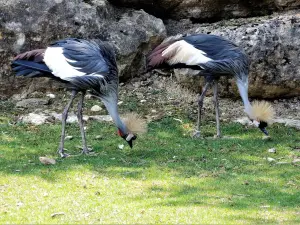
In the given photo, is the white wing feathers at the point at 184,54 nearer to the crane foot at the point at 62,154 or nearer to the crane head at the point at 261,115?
the crane head at the point at 261,115

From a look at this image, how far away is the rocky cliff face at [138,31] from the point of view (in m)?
11.2

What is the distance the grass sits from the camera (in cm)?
619

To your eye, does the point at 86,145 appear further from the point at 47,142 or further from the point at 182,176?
the point at 182,176

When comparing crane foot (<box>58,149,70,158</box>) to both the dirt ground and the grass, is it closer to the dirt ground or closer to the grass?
the grass

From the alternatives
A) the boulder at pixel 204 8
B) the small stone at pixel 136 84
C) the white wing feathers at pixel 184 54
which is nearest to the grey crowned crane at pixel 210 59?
the white wing feathers at pixel 184 54

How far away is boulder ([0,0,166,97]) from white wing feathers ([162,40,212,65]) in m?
1.98

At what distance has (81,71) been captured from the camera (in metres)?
8.48

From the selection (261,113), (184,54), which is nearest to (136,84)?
(184,54)

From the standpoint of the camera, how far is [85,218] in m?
6.02

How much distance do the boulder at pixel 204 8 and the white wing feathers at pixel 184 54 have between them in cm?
275

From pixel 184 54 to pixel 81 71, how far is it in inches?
81.4

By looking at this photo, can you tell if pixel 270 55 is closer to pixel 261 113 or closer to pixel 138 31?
pixel 261 113

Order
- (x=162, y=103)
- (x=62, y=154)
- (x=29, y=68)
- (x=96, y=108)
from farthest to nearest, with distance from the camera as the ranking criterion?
(x=162, y=103) < (x=96, y=108) < (x=29, y=68) < (x=62, y=154)

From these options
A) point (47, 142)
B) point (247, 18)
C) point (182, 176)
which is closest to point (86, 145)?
point (47, 142)
